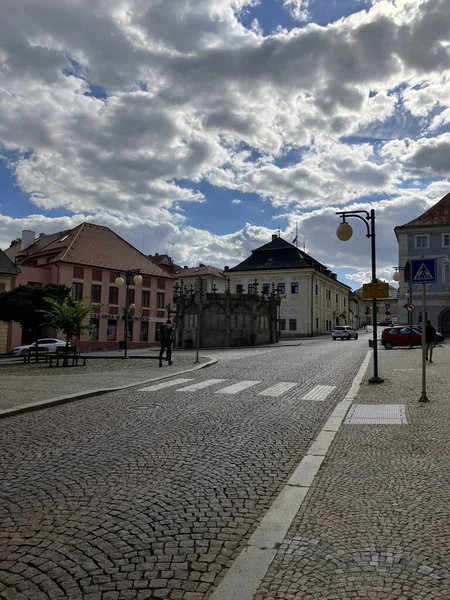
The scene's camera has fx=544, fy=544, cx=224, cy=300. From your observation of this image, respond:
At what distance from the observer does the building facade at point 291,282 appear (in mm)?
75000

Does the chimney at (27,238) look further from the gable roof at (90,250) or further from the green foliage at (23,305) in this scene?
the green foliage at (23,305)

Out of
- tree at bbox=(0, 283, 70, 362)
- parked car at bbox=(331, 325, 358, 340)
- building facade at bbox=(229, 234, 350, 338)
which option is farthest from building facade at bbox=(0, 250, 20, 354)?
parked car at bbox=(331, 325, 358, 340)

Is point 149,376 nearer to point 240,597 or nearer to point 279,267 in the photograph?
point 240,597

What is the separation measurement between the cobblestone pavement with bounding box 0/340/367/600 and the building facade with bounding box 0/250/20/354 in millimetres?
40549

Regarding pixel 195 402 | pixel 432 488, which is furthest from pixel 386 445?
pixel 195 402

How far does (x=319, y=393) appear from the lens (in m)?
13.0

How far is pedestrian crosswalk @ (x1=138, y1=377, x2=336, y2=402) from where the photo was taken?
42.0 ft

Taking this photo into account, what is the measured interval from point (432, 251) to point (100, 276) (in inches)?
1457

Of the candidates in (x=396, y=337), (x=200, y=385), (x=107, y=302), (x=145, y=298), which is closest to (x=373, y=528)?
(x=200, y=385)

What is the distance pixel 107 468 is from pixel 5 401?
20.0ft

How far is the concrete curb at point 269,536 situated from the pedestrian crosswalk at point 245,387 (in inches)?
223

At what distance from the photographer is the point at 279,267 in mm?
77125

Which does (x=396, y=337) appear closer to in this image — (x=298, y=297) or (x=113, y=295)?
(x=113, y=295)

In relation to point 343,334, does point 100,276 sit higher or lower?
higher
